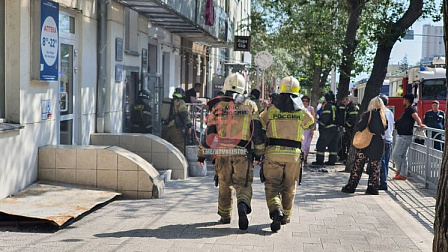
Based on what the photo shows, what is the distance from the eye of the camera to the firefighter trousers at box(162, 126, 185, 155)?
1404 centimetres

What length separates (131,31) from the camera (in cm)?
1480

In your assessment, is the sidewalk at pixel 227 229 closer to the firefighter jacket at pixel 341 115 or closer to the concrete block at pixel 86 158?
the concrete block at pixel 86 158

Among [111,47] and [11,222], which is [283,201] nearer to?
[11,222]

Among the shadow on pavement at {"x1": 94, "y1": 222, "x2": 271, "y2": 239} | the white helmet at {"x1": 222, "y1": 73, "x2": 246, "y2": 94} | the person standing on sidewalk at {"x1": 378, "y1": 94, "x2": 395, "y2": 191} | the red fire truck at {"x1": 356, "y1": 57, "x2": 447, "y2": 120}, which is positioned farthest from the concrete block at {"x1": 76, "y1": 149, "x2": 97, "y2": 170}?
the red fire truck at {"x1": 356, "y1": 57, "x2": 447, "y2": 120}

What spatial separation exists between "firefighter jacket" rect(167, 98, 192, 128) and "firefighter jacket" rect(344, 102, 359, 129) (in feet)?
13.2

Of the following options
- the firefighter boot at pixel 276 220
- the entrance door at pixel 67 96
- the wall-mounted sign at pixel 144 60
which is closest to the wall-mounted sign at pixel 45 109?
the entrance door at pixel 67 96

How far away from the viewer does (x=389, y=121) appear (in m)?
11.5

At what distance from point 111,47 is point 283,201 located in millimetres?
5775

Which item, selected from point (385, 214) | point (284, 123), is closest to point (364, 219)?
point (385, 214)

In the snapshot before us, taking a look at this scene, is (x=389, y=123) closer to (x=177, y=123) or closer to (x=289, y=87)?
(x=289, y=87)

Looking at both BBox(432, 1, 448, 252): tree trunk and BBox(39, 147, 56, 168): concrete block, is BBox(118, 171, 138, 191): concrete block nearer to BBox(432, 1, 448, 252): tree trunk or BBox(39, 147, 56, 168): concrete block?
BBox(39, 147, 56, 168): concrete block

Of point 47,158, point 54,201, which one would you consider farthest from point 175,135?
point 54,201

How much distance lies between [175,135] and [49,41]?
16.4 ft

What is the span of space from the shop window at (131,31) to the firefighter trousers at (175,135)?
189cm
